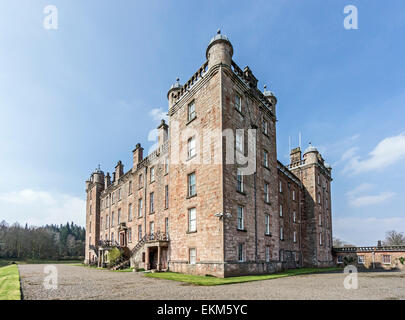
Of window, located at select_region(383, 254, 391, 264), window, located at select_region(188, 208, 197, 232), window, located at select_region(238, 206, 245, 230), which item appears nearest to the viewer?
window, located at select_region(238, 206, 245, 230)

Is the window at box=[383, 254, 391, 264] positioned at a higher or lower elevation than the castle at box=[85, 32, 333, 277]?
lower

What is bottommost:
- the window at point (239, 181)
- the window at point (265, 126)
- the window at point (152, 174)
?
the window at point (239, 181)

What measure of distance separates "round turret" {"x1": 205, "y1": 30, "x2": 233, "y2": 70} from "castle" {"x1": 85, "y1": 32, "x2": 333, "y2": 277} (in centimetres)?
8

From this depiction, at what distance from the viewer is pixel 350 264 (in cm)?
4025

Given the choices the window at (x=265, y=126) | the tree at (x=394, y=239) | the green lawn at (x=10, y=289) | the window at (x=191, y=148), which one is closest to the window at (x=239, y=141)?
the window at (x=191, y=148)

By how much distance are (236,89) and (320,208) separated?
25035mm

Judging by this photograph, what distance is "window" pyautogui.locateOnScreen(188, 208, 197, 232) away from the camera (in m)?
19.8

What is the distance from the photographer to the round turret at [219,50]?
65.8 ft

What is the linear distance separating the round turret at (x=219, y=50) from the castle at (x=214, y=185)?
0.08m

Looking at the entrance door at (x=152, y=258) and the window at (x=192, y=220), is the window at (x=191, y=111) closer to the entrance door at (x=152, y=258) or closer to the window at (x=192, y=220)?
the window at (x=192, y=220)

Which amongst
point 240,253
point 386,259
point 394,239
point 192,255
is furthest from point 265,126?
point 394,239

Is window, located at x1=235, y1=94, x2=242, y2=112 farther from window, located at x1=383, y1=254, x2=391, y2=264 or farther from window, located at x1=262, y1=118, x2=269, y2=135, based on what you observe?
window, located at x1=383, y1=254, x2=391, y2=264

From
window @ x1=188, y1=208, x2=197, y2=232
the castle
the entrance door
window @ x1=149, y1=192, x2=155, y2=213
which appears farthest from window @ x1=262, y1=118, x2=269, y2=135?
the entrance door
